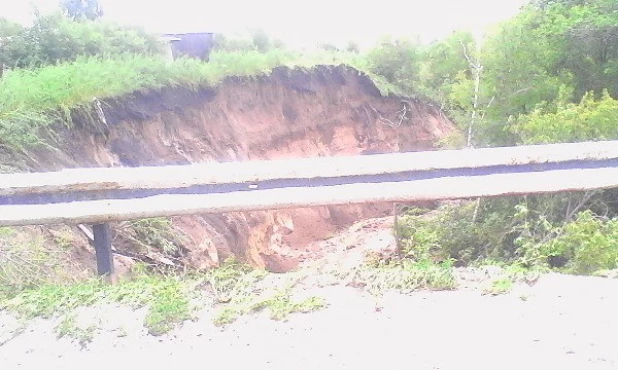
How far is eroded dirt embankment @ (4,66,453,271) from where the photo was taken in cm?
984

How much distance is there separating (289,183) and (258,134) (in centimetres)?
1238

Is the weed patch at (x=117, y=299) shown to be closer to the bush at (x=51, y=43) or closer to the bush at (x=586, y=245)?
the bush at (x=586, y=245)

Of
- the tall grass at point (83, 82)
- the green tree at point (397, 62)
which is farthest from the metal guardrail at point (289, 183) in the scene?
the green tree at point (397, 62)

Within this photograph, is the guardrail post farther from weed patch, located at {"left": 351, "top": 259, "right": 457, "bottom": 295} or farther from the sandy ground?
weed patch, located at {"left": 351, "top": 259, "right": 457, "bottom": 295}

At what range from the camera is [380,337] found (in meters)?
3.62

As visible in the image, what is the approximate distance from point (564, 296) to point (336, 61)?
57.8ft

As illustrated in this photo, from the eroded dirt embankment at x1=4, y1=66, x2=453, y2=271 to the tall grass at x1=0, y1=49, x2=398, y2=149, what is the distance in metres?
0.27

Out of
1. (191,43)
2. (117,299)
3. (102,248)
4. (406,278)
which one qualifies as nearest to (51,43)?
(102,248)

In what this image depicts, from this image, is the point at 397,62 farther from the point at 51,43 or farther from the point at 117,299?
the point at 117,299

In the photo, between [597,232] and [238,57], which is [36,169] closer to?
[597,232]

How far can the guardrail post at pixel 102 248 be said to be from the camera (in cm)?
473

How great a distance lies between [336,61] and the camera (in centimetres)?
2092

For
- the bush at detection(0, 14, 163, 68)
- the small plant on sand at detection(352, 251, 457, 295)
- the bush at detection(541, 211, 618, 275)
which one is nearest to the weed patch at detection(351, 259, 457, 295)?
the small plant on sand at detection(352, 251, 457, 295)

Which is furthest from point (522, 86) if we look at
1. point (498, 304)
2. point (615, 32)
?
point (498, 304)
